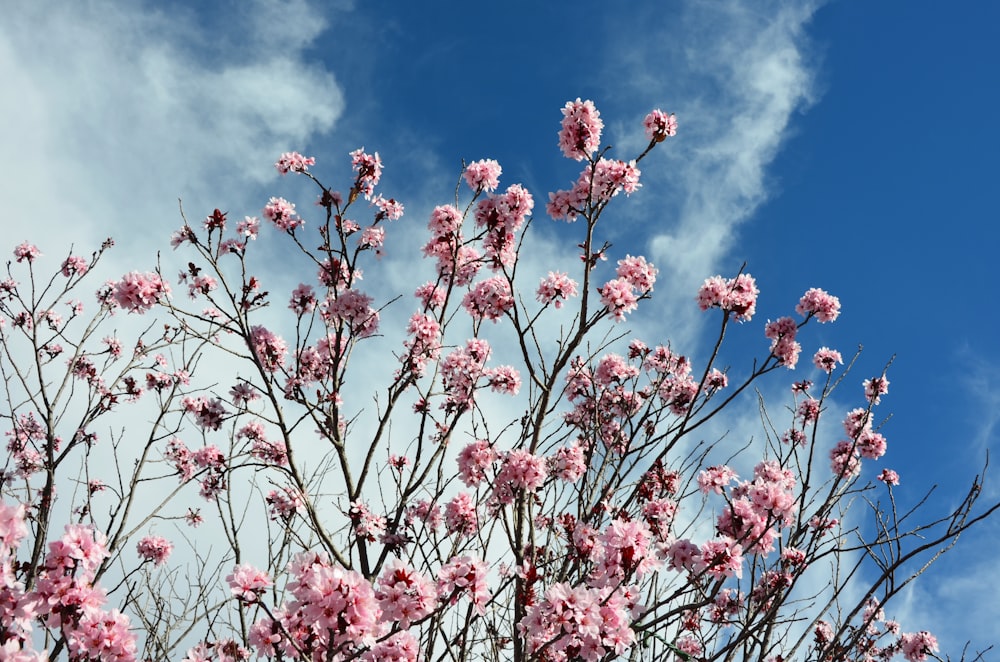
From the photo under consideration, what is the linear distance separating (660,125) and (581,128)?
0.63 metres

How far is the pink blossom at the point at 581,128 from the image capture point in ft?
16.9

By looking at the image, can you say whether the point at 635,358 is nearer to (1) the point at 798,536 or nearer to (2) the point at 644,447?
(2) the point at 644,447

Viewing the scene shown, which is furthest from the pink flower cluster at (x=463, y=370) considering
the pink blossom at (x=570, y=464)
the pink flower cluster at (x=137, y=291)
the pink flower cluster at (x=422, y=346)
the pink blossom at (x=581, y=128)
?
the pink flower cluster at (x=137, y=291)

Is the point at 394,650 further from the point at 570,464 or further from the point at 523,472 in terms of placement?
the point at 570,464

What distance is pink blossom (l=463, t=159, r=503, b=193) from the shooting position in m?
5.77

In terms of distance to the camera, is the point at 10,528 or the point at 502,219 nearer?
the point at 10,528

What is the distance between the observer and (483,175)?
5.77 meters

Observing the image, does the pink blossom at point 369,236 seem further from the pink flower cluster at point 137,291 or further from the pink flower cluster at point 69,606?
the pink flower cluster at point 69,606

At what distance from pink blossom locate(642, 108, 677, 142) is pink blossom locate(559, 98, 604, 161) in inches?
16.2

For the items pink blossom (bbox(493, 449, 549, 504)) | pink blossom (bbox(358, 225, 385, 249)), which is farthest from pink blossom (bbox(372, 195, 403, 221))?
pink blossom (bbox(493, 449, 549, 504))

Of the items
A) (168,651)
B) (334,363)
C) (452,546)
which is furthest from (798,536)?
(168,651)

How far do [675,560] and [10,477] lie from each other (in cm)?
895

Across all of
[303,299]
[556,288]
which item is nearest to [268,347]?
[303,299]

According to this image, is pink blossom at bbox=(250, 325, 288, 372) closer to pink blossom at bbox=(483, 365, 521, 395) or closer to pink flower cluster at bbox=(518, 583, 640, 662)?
pink blossom at bbox=(483, 365, 521, 395)
